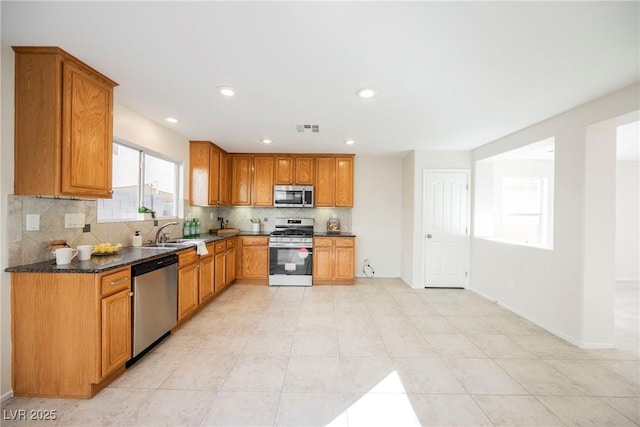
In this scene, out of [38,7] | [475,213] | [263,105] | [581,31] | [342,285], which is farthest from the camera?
[342,285]

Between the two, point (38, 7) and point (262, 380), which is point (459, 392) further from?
point (38, 7)

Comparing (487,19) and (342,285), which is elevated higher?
(487,19)

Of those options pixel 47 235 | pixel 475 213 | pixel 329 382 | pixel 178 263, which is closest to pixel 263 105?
pixel 178 263

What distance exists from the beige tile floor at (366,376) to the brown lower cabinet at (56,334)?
0.11 m

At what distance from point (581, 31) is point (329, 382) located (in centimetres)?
289

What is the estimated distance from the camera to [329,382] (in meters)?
2.10

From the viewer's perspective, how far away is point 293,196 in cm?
517

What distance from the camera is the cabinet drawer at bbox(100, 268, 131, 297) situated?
1947mm

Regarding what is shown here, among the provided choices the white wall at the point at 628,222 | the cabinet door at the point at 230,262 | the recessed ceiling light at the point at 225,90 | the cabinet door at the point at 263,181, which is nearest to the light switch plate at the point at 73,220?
the recessed ceiling light at the point at 225,90

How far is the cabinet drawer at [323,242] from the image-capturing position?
16.2 feet

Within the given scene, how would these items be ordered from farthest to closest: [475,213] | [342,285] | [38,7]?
[342,285], [475,213], [38,7]

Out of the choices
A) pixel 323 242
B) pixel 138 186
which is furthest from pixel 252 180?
pixel 138 186

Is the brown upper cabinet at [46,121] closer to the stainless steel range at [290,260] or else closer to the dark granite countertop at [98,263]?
the dark granite countertop at [98,263]

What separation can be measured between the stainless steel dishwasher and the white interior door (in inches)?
157
